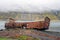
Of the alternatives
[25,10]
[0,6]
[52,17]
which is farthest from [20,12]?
[52,17]

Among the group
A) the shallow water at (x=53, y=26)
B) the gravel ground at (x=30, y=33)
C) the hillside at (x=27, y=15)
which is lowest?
the gravel ground at (x=30, y=33)

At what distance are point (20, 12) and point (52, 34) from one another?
97 cm

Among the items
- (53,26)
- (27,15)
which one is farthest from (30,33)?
(53,26)

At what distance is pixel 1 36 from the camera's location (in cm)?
383

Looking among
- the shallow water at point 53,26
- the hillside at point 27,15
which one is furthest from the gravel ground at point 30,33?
the hillside at point 27,15

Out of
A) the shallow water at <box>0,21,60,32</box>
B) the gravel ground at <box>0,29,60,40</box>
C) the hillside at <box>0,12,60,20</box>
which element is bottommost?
the gravel ground at <box>0,29,60,40</box>

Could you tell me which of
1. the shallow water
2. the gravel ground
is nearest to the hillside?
the shallow water

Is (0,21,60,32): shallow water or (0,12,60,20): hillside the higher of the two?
A: (0,12,60,20): hillside

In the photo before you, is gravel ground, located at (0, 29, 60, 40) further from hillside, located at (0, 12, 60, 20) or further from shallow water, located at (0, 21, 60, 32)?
hillside, located at (0, 12, 60, 20)

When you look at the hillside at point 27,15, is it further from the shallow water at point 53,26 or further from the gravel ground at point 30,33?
the gravel ground at point 30,33

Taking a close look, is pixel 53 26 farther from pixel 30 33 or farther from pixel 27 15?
pixel 27 15

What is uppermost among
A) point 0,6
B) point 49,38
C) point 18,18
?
point 0,6

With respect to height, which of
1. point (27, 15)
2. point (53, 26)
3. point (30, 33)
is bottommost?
point (30, 33)

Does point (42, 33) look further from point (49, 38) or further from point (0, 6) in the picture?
point (0, 6)
